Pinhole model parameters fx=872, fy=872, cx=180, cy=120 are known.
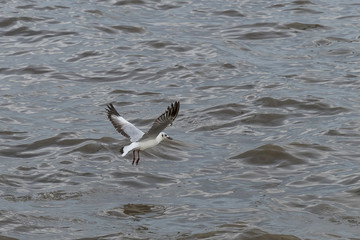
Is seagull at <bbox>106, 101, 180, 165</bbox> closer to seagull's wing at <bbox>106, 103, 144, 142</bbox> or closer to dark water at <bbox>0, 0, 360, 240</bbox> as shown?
seagull's wing at <bbox>106, 103, 144, 142</bbox>

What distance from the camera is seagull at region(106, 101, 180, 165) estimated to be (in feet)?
32.5

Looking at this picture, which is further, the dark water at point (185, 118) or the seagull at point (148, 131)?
the dark water at point (185, 118)

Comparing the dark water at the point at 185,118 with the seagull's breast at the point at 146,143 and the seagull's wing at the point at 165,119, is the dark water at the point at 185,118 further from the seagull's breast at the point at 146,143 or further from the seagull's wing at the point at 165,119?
the seagull's wing at the point at 165,119

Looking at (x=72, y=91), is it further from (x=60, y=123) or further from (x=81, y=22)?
(x=81, y=22)

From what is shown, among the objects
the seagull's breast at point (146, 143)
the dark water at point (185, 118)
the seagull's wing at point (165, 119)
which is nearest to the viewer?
the seagull's wing at point (165, 119)

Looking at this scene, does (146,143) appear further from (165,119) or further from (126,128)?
(165,119)

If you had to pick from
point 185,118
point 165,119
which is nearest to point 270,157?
point 185,118

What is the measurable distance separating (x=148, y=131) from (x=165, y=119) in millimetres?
570

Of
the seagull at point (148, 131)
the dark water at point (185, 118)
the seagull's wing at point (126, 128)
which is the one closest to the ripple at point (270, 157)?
the dark water at point (185, 118)

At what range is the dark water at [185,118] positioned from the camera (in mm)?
10312

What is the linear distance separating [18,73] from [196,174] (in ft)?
18.4

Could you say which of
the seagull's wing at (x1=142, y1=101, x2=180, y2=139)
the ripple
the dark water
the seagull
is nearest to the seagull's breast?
the seagull

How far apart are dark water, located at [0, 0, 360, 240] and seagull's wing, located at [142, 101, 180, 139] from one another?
879mm

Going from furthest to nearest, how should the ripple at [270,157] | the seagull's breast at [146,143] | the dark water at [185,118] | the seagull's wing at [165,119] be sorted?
the ripple at [270,157] < the seagull's breast at [146,143] < the dark water at [185,118] < the seagull's wing at [165,119]
